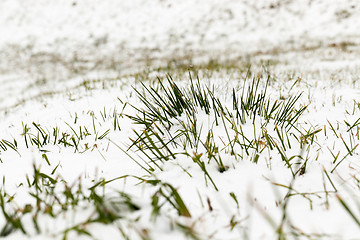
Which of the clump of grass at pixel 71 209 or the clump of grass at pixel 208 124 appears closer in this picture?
the clump of grass at pixel 71 209

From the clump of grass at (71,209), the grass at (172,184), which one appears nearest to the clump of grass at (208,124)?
the grass at (172,184)

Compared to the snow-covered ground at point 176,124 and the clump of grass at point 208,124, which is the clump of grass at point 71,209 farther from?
the clump of grass at point 208,124

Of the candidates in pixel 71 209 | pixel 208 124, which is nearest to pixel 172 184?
pixel 71 209

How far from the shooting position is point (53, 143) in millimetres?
1993

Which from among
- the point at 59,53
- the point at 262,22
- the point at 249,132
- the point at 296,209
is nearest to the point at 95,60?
the point at 59,53

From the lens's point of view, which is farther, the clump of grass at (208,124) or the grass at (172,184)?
the clump of grass at (208,124)

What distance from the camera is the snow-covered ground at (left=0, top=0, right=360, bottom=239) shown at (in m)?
0.94

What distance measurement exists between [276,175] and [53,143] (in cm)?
179

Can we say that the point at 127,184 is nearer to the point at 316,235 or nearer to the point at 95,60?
the point at 316,235

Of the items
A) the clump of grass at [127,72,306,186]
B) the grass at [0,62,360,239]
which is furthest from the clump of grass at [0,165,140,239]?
the clump of grass at [127,72,306,186]

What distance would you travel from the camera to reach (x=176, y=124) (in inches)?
80.8

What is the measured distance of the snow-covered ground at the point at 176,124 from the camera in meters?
0.94

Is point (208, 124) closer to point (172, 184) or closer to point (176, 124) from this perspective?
point (176, 124)

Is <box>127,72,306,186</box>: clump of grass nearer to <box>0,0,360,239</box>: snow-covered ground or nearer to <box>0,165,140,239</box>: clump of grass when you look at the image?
<box>0,0,360,239</box>: snow-covered ground
